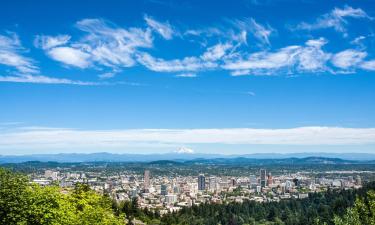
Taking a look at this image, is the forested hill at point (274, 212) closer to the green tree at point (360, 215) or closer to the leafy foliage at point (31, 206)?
the leafy foliage at point (31, 206)

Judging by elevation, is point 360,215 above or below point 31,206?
below

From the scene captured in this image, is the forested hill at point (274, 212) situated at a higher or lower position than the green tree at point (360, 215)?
lower

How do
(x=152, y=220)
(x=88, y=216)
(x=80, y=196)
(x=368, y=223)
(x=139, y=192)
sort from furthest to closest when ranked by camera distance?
1. (x=139, y=192)
2. (x=152, y=220)
3. (x=80, y=196)
4. (x=88, y=216)
5. (x=368, y=223)

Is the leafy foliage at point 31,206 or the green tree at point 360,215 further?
the leafy foliage at point 31,206

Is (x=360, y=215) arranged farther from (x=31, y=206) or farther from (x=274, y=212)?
(x=274, y=212)

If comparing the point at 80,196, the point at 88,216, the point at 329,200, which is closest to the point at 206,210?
the point at 329,200

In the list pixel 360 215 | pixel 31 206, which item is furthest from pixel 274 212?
pixel 31 206

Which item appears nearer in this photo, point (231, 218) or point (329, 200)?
point (231, 218)

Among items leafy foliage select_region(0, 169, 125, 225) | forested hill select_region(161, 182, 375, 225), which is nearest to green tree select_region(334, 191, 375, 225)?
leafy foliage select_region(0, 169, 125, 225)

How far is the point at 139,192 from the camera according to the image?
174 metres

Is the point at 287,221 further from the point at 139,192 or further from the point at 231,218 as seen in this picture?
the point at 139,192

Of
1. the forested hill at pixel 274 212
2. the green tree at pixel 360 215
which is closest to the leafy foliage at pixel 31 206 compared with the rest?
the green tree at pixel 360 215

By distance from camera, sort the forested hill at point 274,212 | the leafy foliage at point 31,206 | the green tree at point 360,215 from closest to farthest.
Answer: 1. the green tree at point 360,215
2. the leafy foliage at point 31,206
3. the forested hill at point 274,212

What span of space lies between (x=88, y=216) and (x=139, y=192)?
15229 centimetres
